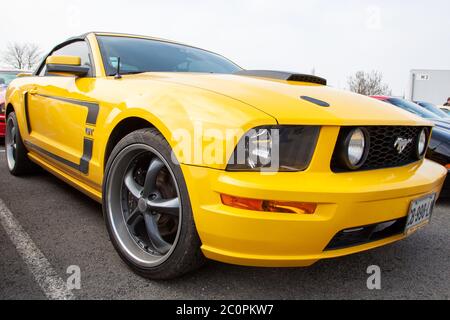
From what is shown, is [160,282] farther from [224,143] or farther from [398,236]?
[398,236]

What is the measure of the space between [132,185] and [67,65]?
1.04 m

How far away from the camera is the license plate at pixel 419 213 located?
1.68 meters

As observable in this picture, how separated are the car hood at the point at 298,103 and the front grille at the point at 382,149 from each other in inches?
1.6

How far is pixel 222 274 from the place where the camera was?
6.13 feet

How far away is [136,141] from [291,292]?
1028mm

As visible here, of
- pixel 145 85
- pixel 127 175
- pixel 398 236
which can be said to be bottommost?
pixel 398 236

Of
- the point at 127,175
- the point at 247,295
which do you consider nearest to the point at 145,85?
the point at 127,175

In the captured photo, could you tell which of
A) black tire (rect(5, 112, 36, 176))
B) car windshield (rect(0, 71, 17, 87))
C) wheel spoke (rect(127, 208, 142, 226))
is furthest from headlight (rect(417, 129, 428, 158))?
car windshield (rect(0, 71, 17, 87))

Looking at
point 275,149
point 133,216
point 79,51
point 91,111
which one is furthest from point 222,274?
point 79,51

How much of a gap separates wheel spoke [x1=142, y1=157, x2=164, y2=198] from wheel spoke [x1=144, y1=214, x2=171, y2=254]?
0.40 feet

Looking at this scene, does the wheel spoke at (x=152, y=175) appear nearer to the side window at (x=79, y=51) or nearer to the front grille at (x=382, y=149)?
the front grille at (x=382, y=149)

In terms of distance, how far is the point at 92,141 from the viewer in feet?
7.14

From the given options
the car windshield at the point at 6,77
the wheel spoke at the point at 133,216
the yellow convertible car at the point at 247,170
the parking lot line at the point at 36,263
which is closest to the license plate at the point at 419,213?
the yellow convertible car at the point at 247,170

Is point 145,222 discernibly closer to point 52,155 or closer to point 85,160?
point 85,160
